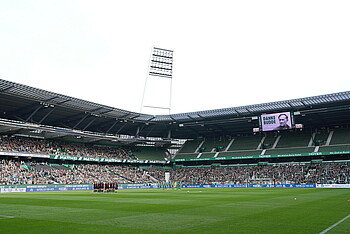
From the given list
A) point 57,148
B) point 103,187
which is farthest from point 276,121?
point 57,148

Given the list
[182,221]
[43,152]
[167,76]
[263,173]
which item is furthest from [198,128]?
[182,221]

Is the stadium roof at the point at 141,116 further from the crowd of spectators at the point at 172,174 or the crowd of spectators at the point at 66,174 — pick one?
the crowd of spectators at the point at 172,174

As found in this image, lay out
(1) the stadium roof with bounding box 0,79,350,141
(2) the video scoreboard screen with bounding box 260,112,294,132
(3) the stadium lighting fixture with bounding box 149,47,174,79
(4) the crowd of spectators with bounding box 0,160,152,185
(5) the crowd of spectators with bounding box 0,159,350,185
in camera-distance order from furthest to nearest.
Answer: (3) the stadium lighting fixture with bounding box 149,47,174,79 < (2) the video scoreboard screen with bounding box 260,112,294,132 < (1) the stadium roof with bounding box 0,79,350,141 < (5) the crowd of spectators with bounding box 0,159,350,185 < (4) the crowd of spectators with bounding box 0,160,152,185

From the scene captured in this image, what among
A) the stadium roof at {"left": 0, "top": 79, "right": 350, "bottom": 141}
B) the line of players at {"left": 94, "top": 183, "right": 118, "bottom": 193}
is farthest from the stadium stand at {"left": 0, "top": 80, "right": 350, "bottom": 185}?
the line of players at {"left": 94, "top": 183, "right": 118, "bottom": 193}

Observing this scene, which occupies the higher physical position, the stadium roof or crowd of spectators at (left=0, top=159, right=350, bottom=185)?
the stadium roof

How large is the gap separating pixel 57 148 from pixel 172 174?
28875 millimetres

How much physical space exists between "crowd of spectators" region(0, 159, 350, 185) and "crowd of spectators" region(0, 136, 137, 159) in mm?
2332

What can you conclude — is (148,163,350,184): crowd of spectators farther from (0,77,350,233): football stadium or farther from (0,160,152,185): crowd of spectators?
(0,160,152,185): crowd of spectators

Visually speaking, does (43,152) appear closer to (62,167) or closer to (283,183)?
(62,167)

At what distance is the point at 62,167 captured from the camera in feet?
205

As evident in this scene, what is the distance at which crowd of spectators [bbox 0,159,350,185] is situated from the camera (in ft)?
174

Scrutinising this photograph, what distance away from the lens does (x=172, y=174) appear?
79.8 metres

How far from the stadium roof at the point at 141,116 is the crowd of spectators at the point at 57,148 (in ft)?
7.58

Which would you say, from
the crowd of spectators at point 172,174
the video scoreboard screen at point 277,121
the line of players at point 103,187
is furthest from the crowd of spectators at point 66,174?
the video scoreboard screen at point 277,121
